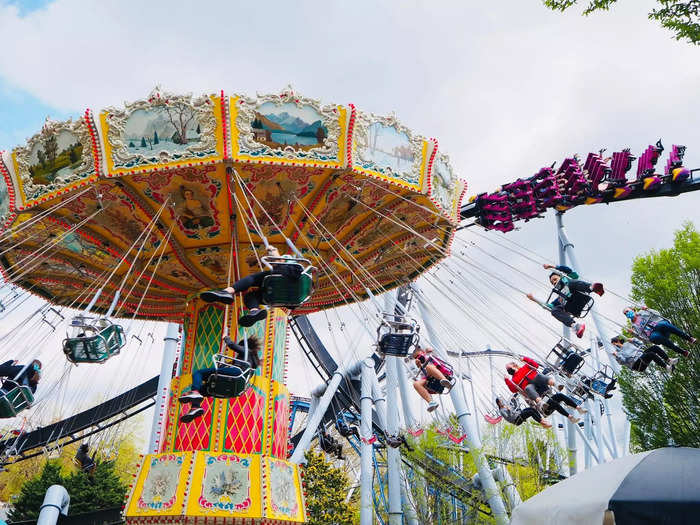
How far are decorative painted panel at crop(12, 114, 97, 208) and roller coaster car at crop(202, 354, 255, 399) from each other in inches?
118

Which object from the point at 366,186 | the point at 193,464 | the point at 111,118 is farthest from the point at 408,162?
the point at 193,464

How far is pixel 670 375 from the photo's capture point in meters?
16.0

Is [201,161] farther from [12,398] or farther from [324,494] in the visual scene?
[324,494]

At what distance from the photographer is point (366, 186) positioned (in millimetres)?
8945

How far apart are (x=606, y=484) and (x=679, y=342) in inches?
554

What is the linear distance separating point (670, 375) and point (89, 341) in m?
14.3

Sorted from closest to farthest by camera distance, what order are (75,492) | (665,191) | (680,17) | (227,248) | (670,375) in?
(680,17), (227,248), (665,191), (670,375), (75,492)

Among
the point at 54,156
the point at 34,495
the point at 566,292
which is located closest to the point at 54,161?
the point at 54,156

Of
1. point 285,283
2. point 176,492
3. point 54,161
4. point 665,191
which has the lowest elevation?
point 176,492

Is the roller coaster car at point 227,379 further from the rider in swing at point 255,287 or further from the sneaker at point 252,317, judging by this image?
the rider in swing at point 255,287

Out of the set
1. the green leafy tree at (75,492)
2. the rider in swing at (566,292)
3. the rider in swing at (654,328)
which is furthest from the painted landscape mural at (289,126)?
the green leafy tree at (75,492)

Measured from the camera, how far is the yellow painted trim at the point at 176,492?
8.36m

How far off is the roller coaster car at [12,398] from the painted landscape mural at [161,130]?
11.1 feet

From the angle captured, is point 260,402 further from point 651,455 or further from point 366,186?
point 651,455
